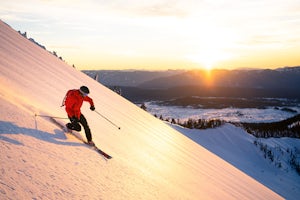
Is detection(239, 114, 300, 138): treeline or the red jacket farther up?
the red jacket

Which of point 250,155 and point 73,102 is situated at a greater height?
point 73,102

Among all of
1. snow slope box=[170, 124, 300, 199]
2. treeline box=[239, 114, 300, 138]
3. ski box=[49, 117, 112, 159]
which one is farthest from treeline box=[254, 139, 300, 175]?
ski box=[49, 117, 112, 159]

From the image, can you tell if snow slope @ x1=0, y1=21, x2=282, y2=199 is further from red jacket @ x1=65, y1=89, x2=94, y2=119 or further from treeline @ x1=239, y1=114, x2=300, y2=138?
treeline @ x1=239, y1=114, x2=300, y2=138

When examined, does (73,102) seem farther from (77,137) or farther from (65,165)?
(65,165)

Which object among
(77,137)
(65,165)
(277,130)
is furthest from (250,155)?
(277,130)

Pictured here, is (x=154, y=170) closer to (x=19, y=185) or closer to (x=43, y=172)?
(x=43, y=172)

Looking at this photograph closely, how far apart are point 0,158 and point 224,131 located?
35.1 meters

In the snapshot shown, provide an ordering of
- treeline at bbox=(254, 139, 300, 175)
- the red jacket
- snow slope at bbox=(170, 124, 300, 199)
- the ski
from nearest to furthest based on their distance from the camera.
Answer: the ski → the red jacket → snow slope at bbox=(170, 124, 300, 199) → treeline at bbox=(254, 139, 300, 175)

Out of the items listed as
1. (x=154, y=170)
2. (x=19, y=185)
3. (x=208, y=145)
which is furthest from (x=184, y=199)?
(x=208, y=145)

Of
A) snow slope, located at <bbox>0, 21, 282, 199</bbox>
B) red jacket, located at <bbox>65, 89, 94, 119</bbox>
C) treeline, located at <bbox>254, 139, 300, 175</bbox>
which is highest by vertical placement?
red jacket, located at <bbox>65, 89, 94, 119</bbox>

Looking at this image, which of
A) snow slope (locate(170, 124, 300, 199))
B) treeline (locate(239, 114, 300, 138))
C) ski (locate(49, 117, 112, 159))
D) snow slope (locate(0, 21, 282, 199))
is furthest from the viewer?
treeline (locate(239, 114, 300, 138))

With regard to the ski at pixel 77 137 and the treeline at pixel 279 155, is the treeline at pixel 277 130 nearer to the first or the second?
the treeline at pixel 279 155

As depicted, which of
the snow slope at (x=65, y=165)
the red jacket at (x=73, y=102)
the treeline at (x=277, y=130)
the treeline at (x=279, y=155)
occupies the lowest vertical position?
the treeline at (x=277, y=130)

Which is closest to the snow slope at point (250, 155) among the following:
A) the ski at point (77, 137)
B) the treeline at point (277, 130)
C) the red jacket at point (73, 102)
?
the treeline at point (277, 130)
